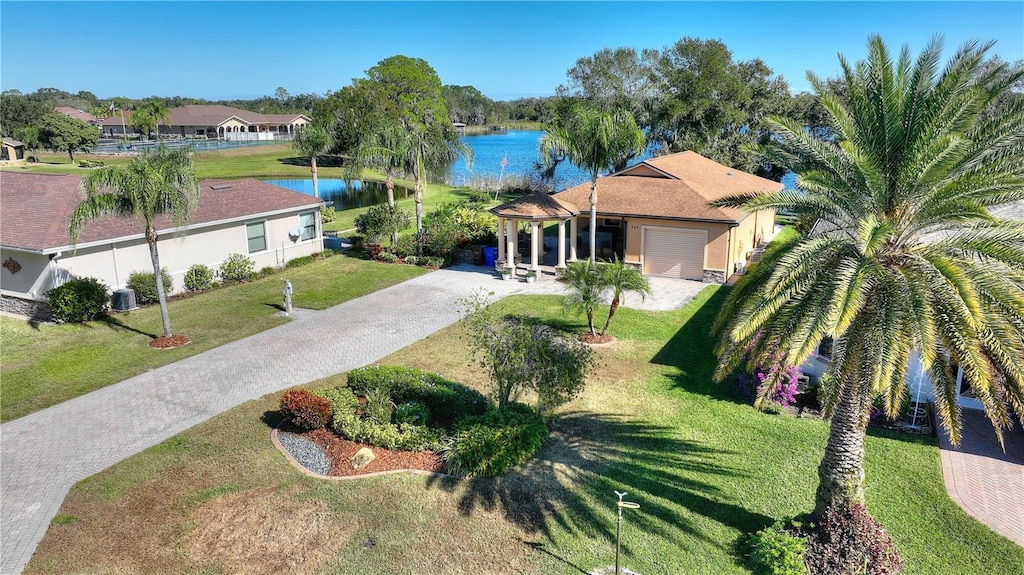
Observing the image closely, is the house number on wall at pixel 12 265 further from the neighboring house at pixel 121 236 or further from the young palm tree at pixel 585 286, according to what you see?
the young palm tree at pixel 585 286

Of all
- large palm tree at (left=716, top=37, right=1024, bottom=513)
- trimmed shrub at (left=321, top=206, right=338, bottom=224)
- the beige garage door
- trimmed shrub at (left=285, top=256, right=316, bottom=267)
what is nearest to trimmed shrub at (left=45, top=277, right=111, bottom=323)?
trimmed shrub at (left=285, top=256, right=316, bottom=267)

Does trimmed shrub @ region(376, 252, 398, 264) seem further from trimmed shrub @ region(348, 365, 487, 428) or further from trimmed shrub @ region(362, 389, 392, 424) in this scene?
trimmed shrub @ region(362, 389, 392, 424)

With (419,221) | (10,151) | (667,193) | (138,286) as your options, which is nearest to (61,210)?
(138,286)

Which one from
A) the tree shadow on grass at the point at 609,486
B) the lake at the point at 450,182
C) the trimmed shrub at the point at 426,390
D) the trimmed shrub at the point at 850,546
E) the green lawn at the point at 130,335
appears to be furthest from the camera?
the lake at the point at 450,182

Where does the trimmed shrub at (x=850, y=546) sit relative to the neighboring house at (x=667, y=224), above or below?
below

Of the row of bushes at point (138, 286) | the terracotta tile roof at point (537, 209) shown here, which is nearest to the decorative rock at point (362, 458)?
the row of bushes at point (138, 286)

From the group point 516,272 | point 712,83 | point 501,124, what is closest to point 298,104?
point 501,124
